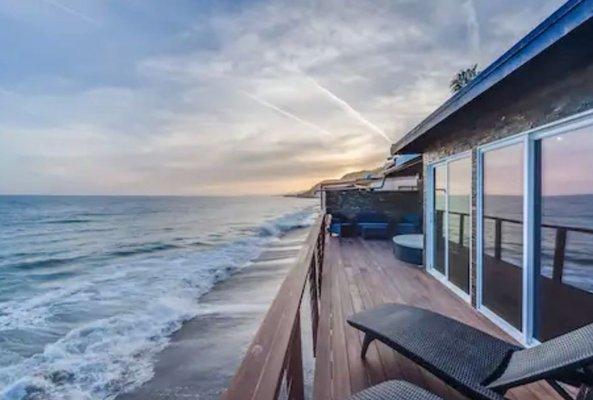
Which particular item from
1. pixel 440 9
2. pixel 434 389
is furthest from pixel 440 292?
pixel 440 9

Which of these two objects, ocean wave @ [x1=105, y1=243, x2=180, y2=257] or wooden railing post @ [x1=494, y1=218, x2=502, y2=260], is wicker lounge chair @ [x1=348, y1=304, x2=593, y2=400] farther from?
ocean wave @ [x1=105, y1=243, x2=180, y2=257]

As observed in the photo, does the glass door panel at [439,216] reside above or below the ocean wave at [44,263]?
above

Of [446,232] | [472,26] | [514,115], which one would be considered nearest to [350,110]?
[472,26]

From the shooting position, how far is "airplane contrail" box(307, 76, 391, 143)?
859cm

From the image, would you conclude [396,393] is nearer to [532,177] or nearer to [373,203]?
[532,177]

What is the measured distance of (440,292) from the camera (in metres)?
4.79

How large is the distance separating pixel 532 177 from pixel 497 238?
43.0 inches

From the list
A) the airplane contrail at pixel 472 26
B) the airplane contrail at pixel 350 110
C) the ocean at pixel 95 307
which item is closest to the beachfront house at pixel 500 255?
the airplane contrail at pixel 472 26

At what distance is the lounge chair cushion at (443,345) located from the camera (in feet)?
6.23

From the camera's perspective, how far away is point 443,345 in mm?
2221

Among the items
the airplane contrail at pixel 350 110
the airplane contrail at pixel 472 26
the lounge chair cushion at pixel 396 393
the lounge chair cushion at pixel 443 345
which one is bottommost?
the lounge chair cushion at pixel 443 345

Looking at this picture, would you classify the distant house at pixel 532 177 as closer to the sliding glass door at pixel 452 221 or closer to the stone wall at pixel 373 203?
the sliding glass door at pixel 452 221

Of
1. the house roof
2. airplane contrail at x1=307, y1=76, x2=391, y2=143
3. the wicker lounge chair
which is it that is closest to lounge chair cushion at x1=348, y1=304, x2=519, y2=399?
the wicker lounge chair

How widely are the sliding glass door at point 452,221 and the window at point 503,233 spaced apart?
0.46 m
